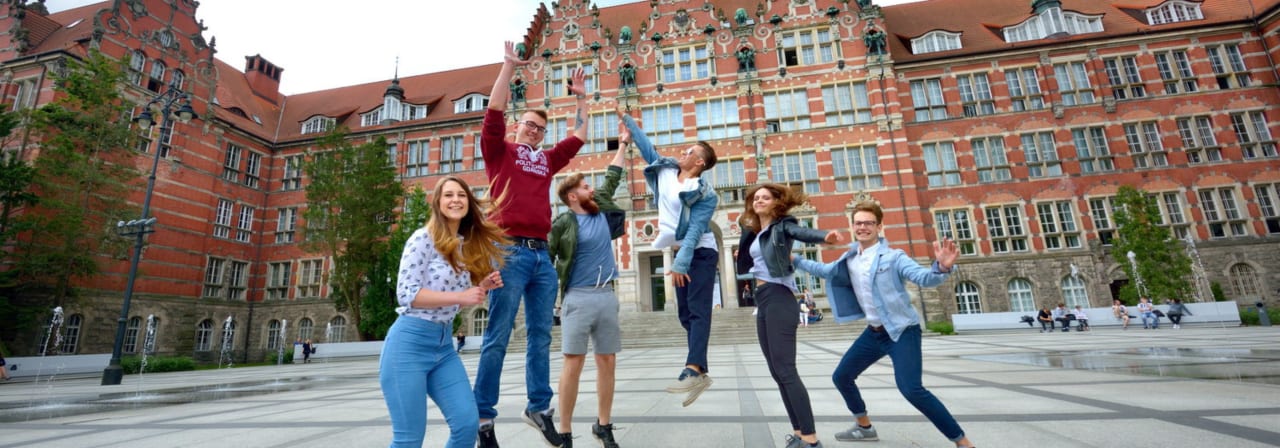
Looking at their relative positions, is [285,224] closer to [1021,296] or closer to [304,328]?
[304,328]

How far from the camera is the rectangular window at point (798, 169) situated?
22859 millimetres

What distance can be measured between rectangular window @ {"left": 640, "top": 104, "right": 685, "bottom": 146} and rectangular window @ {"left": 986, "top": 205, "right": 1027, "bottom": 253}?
47.6 ft

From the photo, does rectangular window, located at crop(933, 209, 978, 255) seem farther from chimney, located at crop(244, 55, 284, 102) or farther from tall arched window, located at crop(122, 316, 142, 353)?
chimney, located at crop(244, 55, 284, 102)

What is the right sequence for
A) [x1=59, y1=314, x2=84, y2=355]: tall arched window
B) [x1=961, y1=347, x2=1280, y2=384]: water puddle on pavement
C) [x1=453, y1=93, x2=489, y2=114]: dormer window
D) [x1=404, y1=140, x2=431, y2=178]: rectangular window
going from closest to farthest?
[x1=961, y1=347, x2=1280, y2=384]: water puddle on pavement → [x1=59, y1=314, x2=84, y2=355]: tall arched window → [x1=404, y1=140, x2=431, y2=178]: rectangular window → [x1=453, y1=93, x2=489, y2=114]: dormer window

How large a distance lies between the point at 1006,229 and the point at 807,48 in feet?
40.2

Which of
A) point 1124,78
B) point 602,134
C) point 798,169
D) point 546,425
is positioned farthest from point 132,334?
point 1124,78

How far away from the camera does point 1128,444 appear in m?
2.35

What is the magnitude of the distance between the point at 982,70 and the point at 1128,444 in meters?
26.8

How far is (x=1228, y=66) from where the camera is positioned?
22250 millimetres

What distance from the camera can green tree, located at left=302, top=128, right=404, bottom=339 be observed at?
864 inches

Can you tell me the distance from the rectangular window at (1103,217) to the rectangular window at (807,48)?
12.9 metres

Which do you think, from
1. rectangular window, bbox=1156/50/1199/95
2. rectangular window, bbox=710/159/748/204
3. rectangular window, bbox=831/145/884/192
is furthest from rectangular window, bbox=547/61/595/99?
rectangular window, bbox=1156/50/1199/95

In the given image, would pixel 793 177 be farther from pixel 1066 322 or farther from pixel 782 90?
pixel 1066 322

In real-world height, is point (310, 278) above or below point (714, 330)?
above
